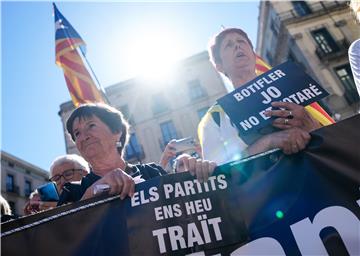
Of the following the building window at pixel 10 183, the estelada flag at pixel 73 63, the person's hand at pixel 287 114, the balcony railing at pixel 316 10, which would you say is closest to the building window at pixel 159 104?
the balcony railing at pixel 316 10

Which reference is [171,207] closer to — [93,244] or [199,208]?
[199,208]

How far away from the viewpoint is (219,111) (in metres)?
2.40

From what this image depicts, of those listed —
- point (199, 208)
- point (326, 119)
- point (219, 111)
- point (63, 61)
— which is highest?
point (63, 61)

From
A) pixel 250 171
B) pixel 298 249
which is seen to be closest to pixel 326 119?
pixel 250 171

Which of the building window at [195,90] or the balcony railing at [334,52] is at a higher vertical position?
the building window at [195,90]

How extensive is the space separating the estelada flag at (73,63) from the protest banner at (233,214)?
13.6ft

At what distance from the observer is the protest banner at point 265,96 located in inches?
70.5

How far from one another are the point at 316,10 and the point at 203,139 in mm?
21843

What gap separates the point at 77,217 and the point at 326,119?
6.50 ft

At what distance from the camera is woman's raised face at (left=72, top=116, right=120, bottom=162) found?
7.06ft

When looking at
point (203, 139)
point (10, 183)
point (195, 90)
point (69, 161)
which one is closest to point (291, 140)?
point (203, 139)

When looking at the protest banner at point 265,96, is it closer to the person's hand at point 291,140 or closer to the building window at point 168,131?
the person's hand at point 291,140

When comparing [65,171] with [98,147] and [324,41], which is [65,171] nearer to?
[98,147]

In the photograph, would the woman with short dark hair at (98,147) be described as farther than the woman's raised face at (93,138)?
No
